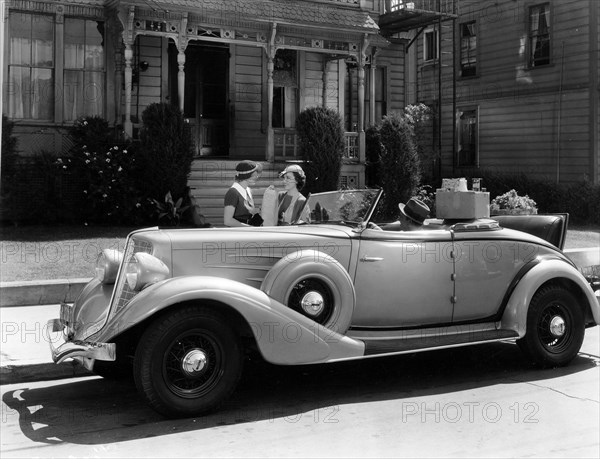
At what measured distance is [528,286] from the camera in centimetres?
657

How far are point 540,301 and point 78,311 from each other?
4082 mm

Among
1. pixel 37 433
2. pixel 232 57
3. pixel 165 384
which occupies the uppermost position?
pixel 232 57

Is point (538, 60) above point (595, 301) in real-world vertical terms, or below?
above

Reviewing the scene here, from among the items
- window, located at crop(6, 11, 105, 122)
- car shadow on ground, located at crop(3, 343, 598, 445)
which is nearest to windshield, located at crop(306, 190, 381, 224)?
car shadow on ground, located at crop(3, 343, 598, 445)

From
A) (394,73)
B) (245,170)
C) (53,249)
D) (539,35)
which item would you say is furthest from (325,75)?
(245,170)

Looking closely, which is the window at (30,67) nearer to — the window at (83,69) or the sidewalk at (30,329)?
the window at (83,69)

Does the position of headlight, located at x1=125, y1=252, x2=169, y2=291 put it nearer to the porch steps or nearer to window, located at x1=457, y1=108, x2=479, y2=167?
the porch steps

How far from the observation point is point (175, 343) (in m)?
5.11

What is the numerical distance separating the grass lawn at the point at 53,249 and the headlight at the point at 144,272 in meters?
4.88

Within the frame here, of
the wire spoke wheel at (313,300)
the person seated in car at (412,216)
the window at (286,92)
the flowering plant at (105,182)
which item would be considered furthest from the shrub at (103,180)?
the wire spoke wheel at (313,300)

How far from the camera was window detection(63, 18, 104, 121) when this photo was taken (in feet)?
56.3

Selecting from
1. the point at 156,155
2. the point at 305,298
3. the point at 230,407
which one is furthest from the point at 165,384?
the point at 156,155

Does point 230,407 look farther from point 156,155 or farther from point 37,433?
point 156,155

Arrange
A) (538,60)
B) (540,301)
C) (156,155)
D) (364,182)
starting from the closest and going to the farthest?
(540,301) → (156,155) → (364,182) → (538,60)
